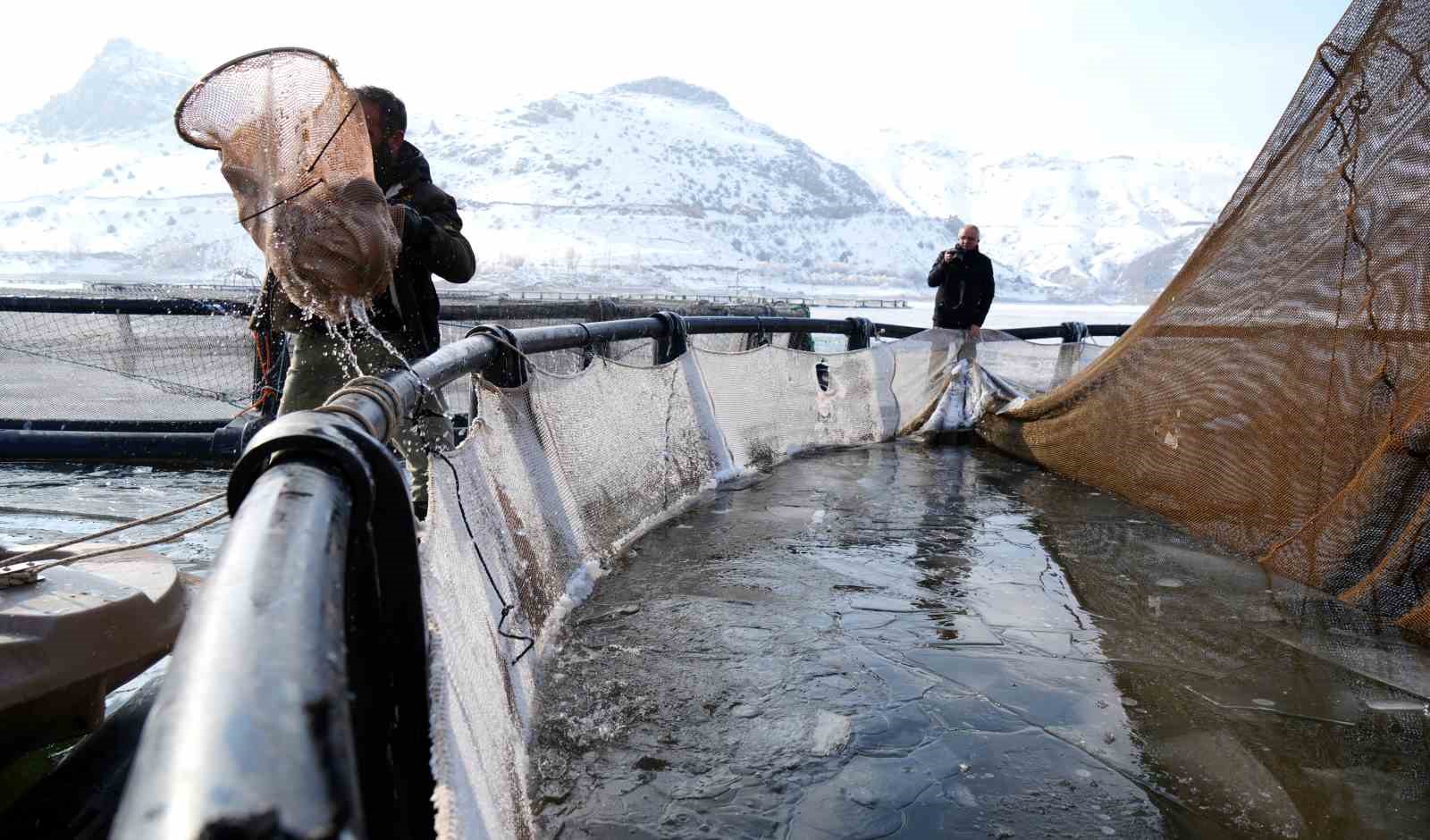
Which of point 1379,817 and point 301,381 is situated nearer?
point 1379,817

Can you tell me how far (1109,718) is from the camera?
258 cm

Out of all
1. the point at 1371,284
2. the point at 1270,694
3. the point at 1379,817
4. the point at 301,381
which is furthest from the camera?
the point at 1371,284

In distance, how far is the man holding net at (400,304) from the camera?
10.7 feet

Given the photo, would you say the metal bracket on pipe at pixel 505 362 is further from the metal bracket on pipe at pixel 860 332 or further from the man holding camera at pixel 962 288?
the man holding camera at pixel 962 288

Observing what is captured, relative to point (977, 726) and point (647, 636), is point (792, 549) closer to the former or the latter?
point (647, 636)

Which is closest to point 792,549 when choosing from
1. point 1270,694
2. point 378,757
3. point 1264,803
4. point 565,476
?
point 565,476

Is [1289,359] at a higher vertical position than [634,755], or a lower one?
higher

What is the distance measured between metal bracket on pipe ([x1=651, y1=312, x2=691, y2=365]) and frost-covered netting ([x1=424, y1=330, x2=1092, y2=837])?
102mm

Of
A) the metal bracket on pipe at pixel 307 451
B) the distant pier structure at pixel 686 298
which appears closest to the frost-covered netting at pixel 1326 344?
the metal bracket on pipe at pixel 307 451

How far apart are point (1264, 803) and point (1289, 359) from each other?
2573 millimetres

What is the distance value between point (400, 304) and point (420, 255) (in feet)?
0.69

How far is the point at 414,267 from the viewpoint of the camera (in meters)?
3.50

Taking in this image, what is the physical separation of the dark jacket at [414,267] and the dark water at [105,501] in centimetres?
119

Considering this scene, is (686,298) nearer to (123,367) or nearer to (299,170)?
(123,367)
